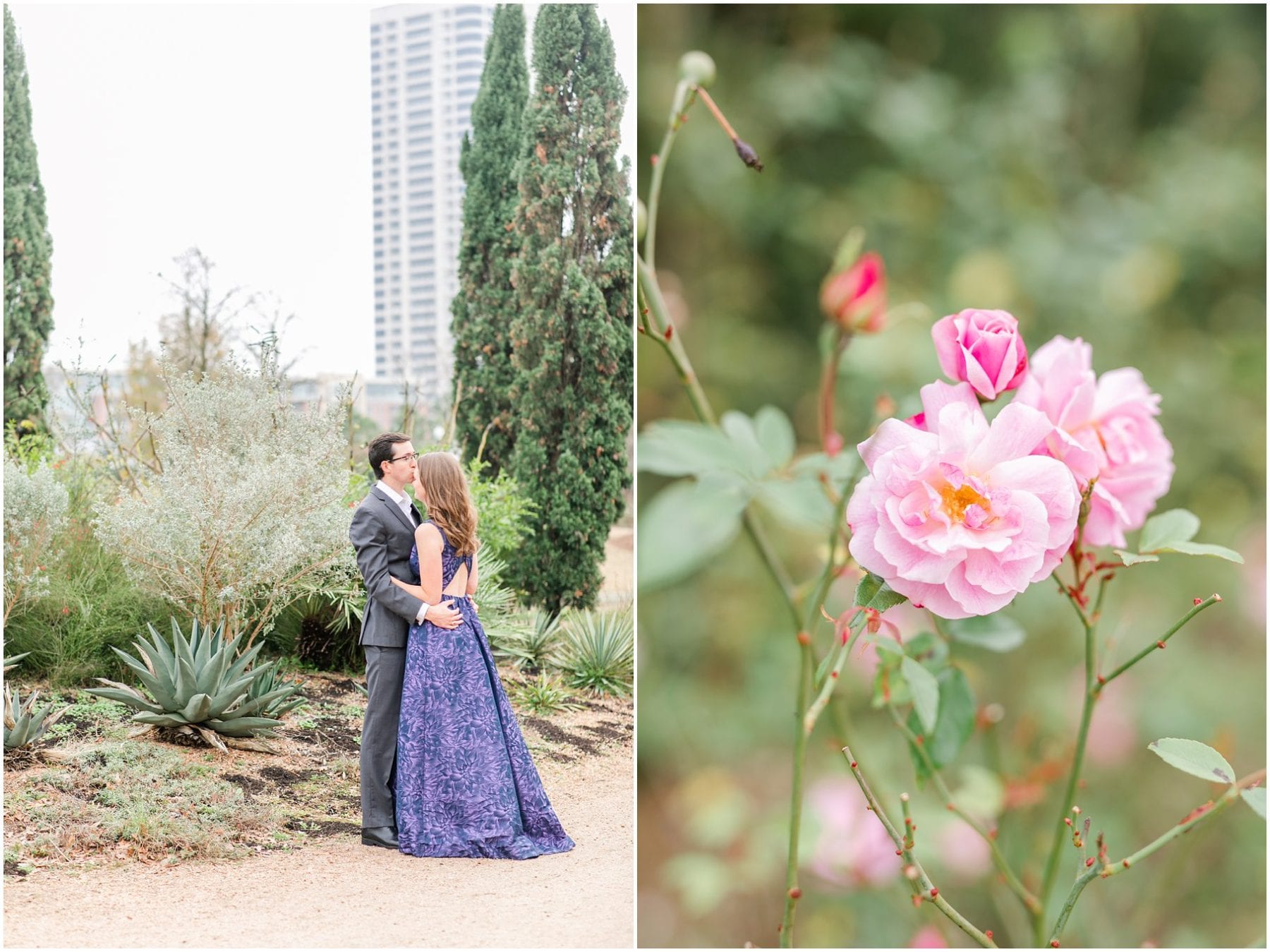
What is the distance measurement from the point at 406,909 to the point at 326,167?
172cm

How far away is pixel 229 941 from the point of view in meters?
2.03

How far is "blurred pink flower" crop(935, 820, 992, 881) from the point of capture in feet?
5.99

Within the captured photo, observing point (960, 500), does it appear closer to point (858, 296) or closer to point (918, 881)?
point (858, 296)

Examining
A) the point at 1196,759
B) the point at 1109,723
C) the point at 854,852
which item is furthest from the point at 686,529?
the point at 1109,723

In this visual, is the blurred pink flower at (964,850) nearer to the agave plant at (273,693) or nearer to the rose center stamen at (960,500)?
the rose center stamen at (960,500)

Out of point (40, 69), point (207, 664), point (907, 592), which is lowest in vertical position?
point (207, 664)

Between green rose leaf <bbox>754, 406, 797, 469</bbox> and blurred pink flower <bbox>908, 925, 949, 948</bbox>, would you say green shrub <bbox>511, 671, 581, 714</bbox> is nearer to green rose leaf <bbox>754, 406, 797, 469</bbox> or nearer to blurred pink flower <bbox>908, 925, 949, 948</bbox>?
blurred pink flower <bbox>908, 925, 949, 948</bbox>

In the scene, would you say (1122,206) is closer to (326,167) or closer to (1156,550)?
(1156,550)

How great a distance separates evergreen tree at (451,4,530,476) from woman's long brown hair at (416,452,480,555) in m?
0.10

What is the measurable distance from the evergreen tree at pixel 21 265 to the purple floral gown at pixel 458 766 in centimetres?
100

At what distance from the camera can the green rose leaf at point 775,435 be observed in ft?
3.44

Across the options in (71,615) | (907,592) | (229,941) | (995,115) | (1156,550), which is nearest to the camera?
(907,592)

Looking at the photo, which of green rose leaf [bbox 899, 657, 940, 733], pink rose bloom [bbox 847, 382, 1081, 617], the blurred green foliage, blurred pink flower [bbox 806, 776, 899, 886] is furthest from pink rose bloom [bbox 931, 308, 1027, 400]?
the blurred green foliage

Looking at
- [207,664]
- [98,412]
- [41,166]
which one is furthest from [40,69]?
[207,664]
